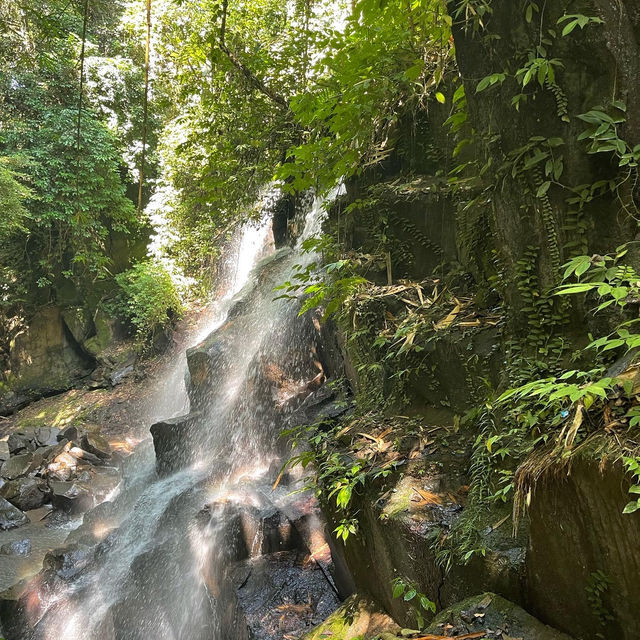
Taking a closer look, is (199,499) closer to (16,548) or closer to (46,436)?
(16,548)

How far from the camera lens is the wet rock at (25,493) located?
31.7ft

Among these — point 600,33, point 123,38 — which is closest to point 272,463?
point 600,33

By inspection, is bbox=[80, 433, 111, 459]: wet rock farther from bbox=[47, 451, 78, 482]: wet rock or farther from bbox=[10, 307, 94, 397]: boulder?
bbox=[10, 307, 94, 397]: boulder

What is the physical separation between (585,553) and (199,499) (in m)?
6.23

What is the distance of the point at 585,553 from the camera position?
1.91 meters

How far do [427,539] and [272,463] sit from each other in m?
4.76

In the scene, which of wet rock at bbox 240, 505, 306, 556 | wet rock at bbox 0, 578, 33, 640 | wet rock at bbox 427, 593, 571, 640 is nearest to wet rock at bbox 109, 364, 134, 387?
wet rock at bbox 0, 578, 33, 640

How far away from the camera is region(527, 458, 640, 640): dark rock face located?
5.66ft

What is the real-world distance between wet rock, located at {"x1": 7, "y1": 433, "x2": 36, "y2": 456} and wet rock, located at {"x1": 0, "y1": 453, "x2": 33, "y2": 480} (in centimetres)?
62

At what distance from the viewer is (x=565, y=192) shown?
2592 millimetres

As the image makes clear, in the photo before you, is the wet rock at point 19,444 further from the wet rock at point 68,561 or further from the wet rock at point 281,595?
the wet rock at point 281,595

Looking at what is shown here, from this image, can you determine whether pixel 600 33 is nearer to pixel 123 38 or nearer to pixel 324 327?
pixel 324 327

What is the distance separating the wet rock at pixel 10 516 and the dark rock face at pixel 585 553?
1024 cm

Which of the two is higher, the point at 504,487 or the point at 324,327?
the point at 324,327
